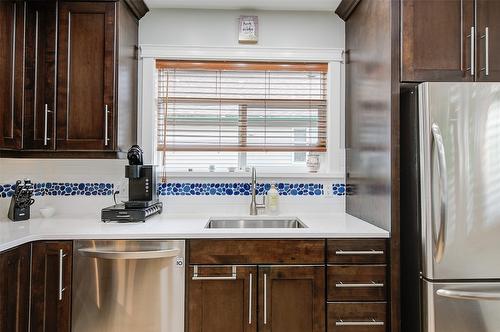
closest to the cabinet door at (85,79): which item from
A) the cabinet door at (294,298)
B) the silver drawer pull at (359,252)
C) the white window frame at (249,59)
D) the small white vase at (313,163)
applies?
the white window frame at (249,59)

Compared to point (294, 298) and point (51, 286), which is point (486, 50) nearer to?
point (294, 298)

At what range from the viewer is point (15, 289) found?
1560mm

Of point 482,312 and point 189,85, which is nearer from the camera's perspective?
point 482,312

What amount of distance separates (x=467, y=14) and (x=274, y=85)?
125 cm

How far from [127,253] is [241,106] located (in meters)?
1.35

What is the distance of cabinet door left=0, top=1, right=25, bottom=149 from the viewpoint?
70.9 inches

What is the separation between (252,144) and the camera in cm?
244

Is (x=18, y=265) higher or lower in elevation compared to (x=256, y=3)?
lower

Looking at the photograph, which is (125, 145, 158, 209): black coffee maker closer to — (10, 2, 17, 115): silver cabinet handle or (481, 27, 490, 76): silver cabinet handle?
(10, 2, 17, 115): silver cabinet handle

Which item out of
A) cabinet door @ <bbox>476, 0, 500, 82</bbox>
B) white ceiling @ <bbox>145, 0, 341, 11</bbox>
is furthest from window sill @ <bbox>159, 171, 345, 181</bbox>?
white ceiling @ <bbox>145, 0, 341, 11</bbox>

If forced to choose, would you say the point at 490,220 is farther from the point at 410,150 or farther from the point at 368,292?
the point at 368,292

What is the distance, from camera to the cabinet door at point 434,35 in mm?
1690

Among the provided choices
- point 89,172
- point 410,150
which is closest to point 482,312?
point 410,150

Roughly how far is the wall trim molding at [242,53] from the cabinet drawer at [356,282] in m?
1.53
